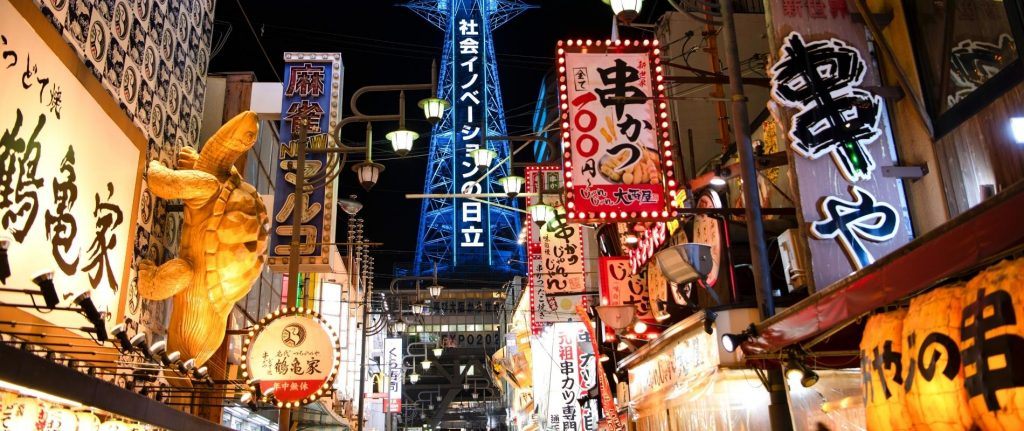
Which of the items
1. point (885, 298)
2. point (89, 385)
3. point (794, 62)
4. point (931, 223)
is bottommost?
point (89, 385)

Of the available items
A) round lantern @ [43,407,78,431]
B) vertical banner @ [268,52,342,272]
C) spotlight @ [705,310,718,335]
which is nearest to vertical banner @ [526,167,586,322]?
vertical banner @ [268,52,342,272]

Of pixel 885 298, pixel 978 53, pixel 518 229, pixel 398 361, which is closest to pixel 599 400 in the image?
pixel 978 53

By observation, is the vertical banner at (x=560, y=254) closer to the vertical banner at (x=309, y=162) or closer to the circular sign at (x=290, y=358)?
the vertical banner at (x=309, y=162)

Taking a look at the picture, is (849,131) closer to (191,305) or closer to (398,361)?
(191,305)

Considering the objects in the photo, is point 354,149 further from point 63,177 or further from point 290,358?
point 63,177

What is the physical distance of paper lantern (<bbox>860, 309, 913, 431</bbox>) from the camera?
6.38 meters

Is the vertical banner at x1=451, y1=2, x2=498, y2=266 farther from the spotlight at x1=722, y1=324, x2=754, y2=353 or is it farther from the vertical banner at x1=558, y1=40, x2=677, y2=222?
the spotlight at x1=722, y1=324, x2=754, y2=353

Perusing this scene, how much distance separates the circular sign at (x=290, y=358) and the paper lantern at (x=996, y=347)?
34.4ft

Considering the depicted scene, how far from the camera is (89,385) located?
6750 mm

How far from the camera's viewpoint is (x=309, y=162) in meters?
18.2

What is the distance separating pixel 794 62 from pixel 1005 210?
7153 mm

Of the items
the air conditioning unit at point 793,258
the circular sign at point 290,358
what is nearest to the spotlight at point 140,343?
the circular sign at point 290,358

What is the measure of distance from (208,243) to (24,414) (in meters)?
4.35

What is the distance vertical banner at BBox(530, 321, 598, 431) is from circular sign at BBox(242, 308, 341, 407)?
15.3m
